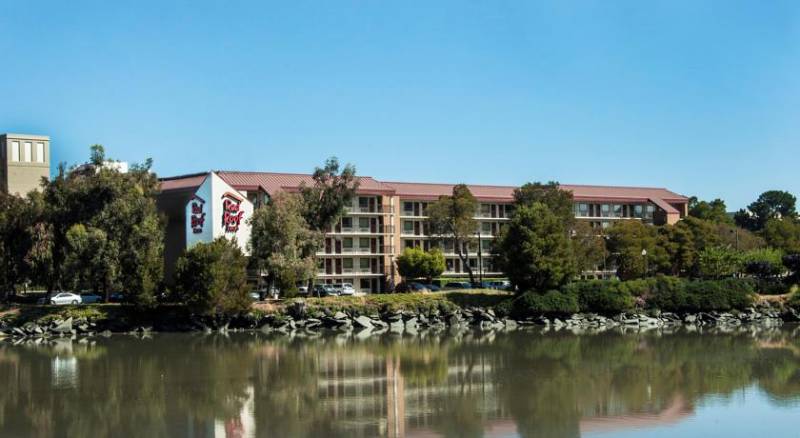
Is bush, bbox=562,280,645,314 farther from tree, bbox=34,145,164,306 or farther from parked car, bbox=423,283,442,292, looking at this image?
tree, bbox=34,145,164,306

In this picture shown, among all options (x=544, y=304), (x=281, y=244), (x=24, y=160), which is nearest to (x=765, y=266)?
(x=544, y=304)

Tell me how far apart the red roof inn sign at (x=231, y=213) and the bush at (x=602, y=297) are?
24.9 metres

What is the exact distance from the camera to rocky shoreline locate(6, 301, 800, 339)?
195ft

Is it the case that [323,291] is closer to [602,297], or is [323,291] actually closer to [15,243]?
[602,297]

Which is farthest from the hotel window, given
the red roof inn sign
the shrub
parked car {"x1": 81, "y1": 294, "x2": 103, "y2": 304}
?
the shrub

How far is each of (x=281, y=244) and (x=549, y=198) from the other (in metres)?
32.8

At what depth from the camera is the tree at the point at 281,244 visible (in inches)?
2532

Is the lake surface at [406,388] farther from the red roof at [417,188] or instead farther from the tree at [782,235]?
the tree at [782,235]

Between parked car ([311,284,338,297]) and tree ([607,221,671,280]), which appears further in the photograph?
tree ([607,221,671,280])

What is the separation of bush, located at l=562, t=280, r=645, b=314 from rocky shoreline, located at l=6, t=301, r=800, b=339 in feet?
1.91

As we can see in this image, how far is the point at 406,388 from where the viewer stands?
32.7 metres

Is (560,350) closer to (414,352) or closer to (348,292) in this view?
(414,352)

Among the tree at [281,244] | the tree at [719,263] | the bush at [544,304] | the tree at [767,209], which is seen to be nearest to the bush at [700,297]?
the bush at [544,304]

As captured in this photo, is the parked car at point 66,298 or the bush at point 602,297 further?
the parked car at point 66,298
